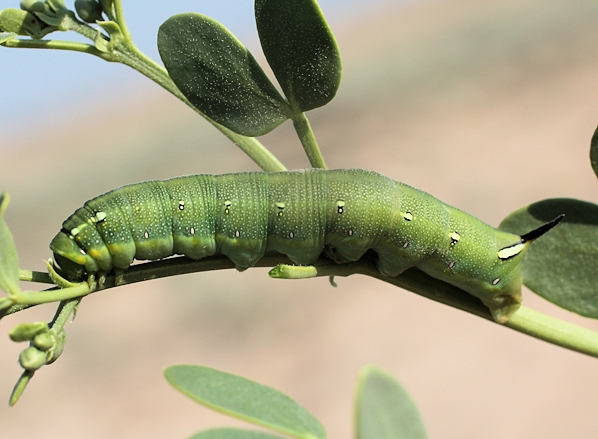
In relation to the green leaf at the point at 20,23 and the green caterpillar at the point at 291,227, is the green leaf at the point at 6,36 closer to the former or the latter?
the green leaf at the point at 20,23

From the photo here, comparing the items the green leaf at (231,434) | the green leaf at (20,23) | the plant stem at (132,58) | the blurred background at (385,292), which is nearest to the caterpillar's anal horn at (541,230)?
the plant stem at (132,58)

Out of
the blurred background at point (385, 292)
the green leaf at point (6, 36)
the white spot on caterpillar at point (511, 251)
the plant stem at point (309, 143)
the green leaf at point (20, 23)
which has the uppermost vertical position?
the green leaf at point (20, 23)

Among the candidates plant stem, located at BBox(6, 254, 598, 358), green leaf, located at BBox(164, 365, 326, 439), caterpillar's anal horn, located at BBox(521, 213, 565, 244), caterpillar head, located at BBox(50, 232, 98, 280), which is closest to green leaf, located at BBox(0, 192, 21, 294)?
plant stem, located at BBox(6, 254, 598, 358)

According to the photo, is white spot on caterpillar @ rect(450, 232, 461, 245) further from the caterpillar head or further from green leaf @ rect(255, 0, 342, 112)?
the caterpillar head

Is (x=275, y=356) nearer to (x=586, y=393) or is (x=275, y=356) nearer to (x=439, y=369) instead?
(x=439, y=369)

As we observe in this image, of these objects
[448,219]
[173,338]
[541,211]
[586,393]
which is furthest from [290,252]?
[173,338]

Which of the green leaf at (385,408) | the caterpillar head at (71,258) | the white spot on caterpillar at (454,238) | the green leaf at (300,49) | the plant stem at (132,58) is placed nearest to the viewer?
the green leaf at (385,408)
